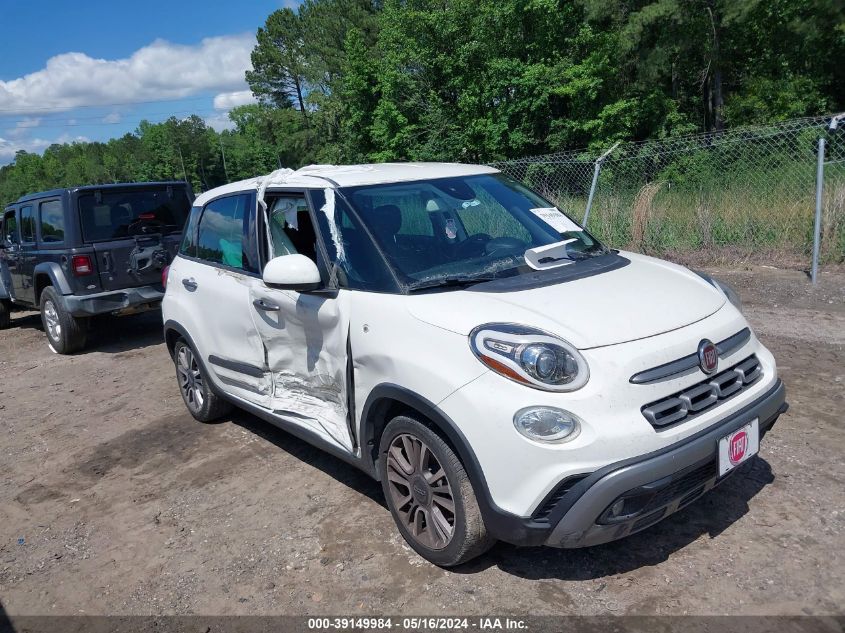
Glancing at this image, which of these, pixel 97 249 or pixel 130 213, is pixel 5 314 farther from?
pixel 130 213

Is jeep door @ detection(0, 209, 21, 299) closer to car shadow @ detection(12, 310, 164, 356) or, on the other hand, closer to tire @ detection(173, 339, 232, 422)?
car shadow @ detection(12, 310, 164, 356)

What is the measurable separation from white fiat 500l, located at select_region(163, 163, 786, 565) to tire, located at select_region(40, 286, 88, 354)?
484cm

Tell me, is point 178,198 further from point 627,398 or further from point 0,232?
point 627,398

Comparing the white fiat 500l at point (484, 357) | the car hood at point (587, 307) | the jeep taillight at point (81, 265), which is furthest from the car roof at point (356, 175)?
the jeep taillight at point (81, 265)

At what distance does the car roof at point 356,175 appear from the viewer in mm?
3633

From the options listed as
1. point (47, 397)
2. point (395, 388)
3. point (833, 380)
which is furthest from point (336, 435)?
point (47, 397)

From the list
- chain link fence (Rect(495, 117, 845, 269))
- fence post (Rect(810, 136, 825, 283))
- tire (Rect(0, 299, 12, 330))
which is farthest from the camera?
tire (Rect(0, 299, 12, 330))

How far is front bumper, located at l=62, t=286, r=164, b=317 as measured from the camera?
768cm

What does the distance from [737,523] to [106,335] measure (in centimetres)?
877

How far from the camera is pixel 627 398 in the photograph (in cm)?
246

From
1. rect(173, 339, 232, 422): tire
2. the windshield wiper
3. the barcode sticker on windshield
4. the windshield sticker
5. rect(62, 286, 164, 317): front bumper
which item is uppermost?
the barcode sticker on windshield

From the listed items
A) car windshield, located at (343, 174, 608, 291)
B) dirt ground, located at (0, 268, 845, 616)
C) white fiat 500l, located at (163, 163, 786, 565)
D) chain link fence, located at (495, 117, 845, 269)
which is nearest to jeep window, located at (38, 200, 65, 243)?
dirt ground, located at (0, 268, 845, 616)

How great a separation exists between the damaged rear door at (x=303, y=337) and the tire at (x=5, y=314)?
27.7ft

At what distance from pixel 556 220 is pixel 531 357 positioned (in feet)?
5.36
